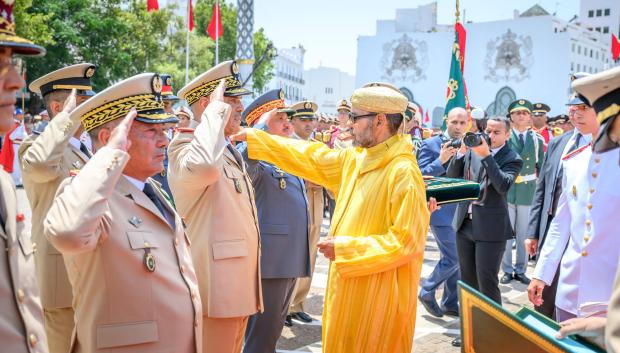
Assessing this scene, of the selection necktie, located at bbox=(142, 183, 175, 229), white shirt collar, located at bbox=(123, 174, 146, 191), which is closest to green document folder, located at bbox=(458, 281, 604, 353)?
necktie, located at bbox=(142, 183, 175, 229)

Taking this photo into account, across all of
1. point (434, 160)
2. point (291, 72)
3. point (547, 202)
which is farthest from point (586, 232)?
point (291, 72)

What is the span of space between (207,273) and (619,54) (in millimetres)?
18939

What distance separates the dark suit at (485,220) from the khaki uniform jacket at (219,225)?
2757mm

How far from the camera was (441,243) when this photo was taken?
23.9ft

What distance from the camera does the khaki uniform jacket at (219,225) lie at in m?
3.47

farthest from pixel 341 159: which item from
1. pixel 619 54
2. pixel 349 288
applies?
pixel 619 54

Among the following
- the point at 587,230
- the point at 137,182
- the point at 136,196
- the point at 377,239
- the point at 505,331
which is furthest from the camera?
the point at 587,230

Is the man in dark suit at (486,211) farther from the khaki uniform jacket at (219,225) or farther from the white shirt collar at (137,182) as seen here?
the white shirt collar at (137,182)

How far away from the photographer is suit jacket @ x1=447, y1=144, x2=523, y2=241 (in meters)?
5.77

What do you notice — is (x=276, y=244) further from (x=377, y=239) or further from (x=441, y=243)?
(x=441, y=243)

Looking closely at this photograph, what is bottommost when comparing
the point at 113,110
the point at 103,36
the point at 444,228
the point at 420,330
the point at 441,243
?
the point at 420,330

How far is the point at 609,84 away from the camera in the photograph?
6.19 ft

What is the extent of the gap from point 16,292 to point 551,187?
13.7 ft

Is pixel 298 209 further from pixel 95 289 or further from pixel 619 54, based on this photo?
pixel 619 54
